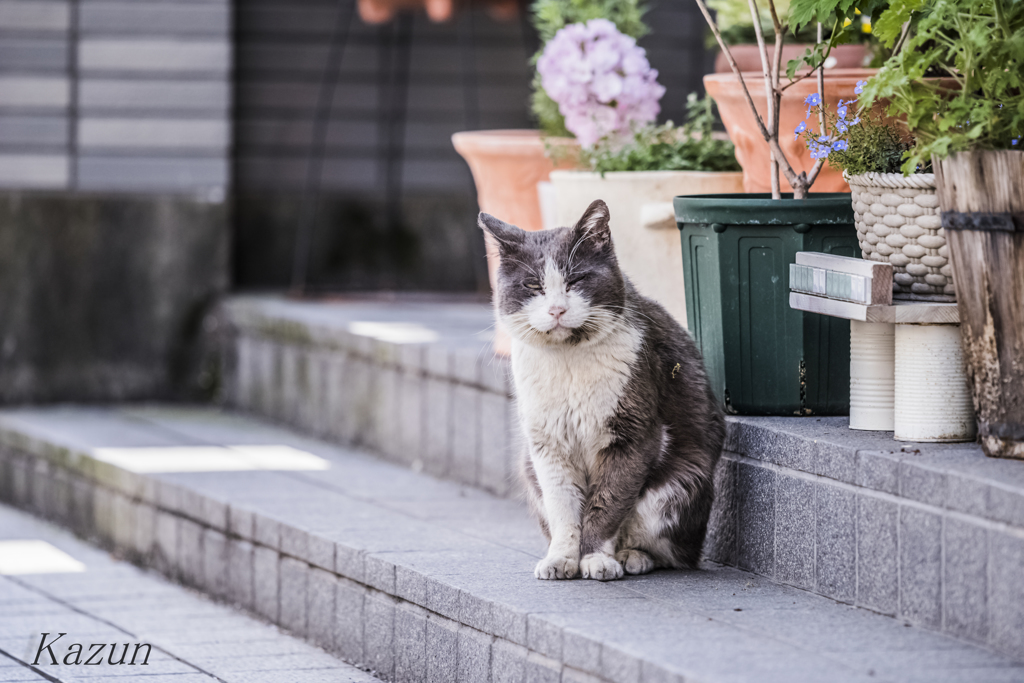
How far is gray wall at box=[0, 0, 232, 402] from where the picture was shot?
228 inches

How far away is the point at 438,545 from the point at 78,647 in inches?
35.8

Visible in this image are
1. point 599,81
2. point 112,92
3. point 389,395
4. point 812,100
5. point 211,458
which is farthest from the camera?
point 112,92

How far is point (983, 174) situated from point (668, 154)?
4.53 ft

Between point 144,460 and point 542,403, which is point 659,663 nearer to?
point 542,403

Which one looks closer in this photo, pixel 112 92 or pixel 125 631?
pixel 125 631

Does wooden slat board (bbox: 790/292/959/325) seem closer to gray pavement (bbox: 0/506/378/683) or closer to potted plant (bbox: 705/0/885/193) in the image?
potted plant (bbox: 705/0/885/193)

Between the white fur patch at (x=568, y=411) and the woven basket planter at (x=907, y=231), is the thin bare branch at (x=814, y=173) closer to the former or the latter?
the woven basket planter at (x=907, y=231)

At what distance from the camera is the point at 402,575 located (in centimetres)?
304

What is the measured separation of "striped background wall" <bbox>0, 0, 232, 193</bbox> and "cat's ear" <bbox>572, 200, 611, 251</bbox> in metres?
3.40

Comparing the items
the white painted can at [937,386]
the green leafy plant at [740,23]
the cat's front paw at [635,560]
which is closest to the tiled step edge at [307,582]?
the cat's front paw at [635,560]

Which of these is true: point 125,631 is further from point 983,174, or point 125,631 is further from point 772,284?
point 983,174

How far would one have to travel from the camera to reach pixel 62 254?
5.81 m

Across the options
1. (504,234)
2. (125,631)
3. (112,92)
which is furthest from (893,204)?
(112,92)

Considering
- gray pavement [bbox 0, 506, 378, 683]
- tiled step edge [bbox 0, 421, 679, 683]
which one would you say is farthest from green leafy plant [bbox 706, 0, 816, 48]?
gray pavement [bbox 0, 506, 378, 683]
